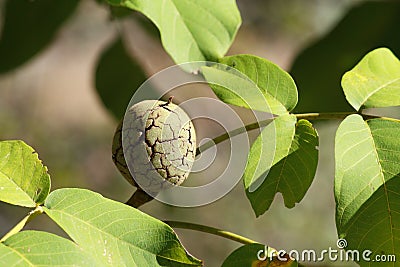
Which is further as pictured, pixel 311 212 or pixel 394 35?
pixel 311 212

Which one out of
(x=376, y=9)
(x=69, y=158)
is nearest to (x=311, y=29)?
(x=69, y=158)

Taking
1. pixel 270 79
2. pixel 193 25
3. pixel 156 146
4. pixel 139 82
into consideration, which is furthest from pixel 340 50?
pixel 156 146

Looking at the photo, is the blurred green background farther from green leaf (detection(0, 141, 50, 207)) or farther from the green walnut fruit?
green leaf (detection(0, 141, 50, 207))

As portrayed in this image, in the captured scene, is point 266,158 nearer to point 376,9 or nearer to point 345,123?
point 345,123

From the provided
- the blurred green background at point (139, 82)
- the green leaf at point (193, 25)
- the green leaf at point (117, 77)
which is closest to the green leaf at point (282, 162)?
the green leaf at point (193, 25)

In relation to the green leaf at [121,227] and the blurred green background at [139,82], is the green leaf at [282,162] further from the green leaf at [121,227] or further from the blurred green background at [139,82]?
the blurred green background at [139,82]
